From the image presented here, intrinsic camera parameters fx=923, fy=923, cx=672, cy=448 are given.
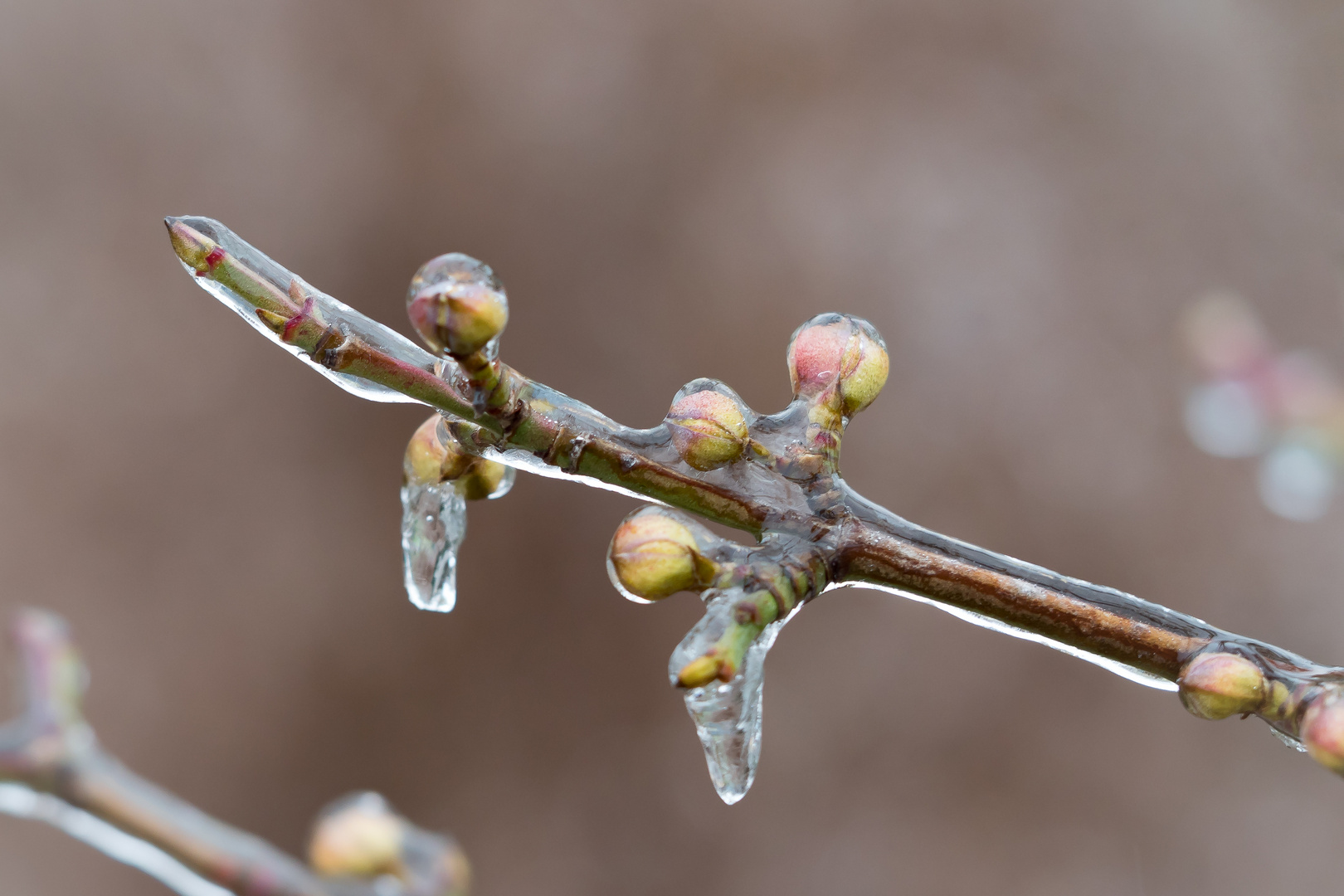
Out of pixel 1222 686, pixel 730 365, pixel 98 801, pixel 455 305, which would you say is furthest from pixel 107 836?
pixel 730 365

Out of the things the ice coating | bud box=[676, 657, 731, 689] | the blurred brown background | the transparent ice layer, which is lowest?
the ice coating

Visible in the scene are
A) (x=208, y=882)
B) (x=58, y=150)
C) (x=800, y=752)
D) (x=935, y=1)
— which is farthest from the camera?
(x=935, y=1)

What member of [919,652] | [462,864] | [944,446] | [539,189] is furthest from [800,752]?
[462,864]

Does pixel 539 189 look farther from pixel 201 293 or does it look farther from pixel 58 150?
pixel 58 150

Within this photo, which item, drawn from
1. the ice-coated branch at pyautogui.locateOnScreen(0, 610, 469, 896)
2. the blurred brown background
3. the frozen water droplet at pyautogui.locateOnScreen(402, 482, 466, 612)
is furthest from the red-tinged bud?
the blurred brown background

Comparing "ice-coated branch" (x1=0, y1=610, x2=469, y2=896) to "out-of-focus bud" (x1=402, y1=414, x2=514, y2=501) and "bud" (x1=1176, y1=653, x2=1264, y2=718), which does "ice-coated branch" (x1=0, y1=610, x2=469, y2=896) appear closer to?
"out-of-focus bud" (x1=402, y1=414, x2=514, y2=501)

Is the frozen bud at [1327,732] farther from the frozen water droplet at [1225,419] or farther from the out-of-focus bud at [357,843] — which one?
the frozen water droplet at [1225,419]

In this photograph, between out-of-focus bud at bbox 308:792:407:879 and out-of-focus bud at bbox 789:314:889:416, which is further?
out-of-focus bud at bbox 308:792:407:879
